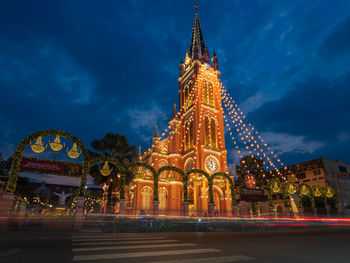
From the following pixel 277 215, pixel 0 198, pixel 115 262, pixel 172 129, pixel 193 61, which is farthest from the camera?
pixel 193 61

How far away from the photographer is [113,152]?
26656 millimetres

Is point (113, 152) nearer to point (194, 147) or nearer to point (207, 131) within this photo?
point (194, 147)

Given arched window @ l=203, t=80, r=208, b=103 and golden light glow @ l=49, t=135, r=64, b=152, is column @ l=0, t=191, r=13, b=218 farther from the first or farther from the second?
arched window @ l=203, t=80, r=208, b=103

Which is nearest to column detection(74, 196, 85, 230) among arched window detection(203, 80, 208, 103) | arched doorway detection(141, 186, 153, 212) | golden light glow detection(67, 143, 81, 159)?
golden light glow detection(67, 143, 81, 159)

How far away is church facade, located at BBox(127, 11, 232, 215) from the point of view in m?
37.8

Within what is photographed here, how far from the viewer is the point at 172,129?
46.6m

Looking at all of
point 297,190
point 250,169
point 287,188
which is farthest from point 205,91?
point 297,190

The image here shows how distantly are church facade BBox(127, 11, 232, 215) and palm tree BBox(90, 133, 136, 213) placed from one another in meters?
11.1

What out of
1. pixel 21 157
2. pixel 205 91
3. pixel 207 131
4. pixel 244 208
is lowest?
pixel 244 208

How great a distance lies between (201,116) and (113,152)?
22303 millimetres

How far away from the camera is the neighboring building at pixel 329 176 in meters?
40.8

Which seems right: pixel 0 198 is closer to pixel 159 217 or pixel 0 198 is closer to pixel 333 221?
pixel 159 217

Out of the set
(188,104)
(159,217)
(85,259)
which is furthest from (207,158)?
(85,259)

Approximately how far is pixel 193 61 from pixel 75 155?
40.3m
